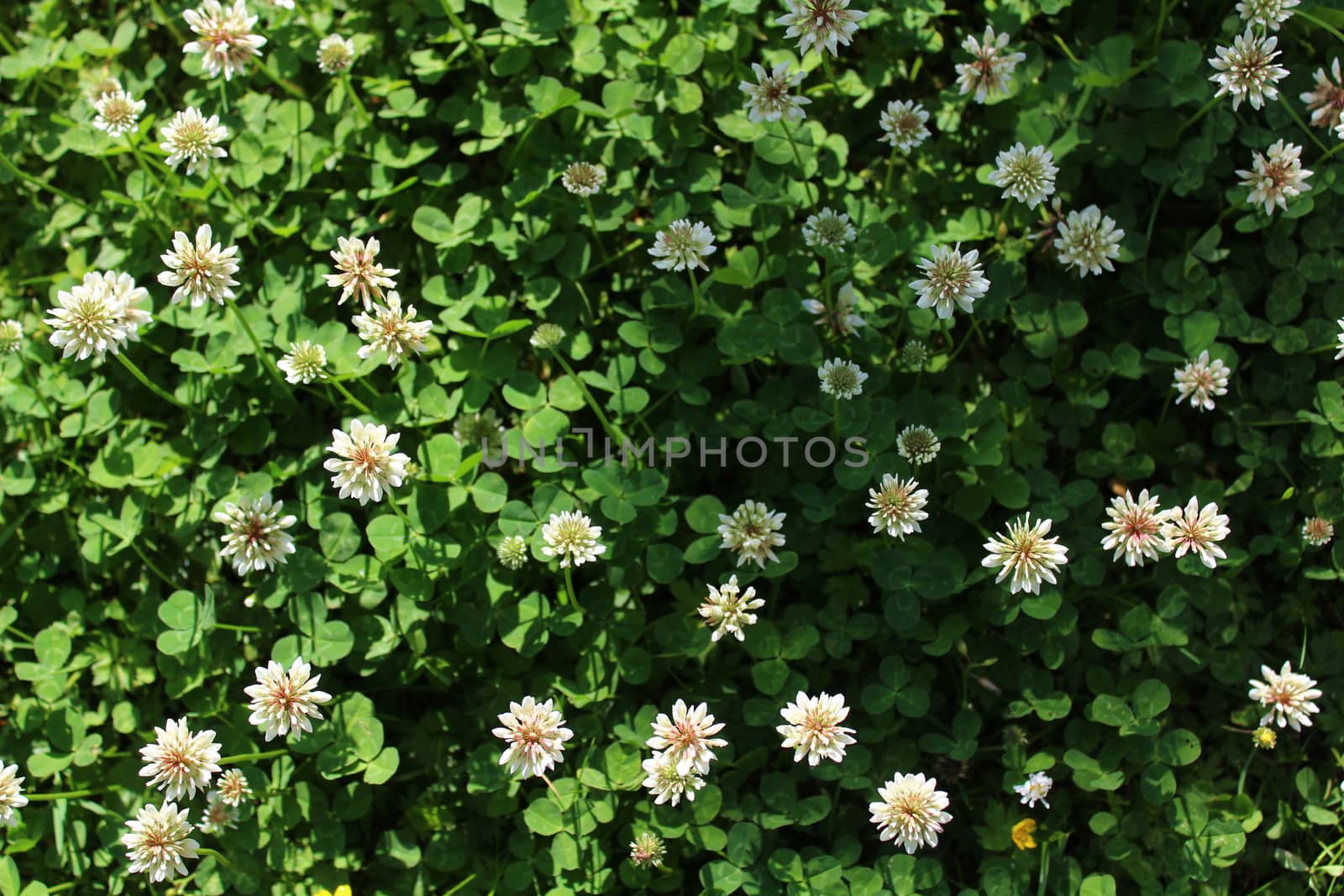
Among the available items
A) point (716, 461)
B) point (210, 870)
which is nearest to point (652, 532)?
point (716, 461)

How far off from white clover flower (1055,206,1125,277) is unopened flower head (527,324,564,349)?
169cm

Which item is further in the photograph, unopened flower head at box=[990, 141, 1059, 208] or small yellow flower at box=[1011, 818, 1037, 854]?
unopened flower head at box=[990, 141, 1059, 208]

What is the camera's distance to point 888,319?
3.51 meters

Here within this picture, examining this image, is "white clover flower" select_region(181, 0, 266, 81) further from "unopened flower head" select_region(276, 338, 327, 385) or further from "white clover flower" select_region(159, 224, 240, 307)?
"unopened flower head" select_region(276, 338, 327, 385)

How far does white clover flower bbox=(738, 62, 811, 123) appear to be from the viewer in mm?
3281

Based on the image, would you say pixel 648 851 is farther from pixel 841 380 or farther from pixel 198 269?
pixel 198 269

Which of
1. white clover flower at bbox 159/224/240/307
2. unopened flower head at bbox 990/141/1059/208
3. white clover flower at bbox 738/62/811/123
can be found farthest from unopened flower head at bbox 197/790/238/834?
unopened flower head at bbox 990/141/1059/208

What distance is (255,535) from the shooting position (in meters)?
3.13

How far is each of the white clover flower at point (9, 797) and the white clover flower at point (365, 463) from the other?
4.34 ft

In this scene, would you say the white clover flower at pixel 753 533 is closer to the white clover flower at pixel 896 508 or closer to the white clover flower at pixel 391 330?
the white clover flower at pixel 896 508

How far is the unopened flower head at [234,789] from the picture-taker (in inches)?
127

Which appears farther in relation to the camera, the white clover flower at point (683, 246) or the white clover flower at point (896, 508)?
the white clover flower at point (683, 246)

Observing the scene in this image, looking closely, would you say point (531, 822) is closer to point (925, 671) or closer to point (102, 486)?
point (925, 671)

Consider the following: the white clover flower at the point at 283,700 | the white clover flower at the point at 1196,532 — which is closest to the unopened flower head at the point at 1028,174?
the white clover flower at the point at 1196,532
